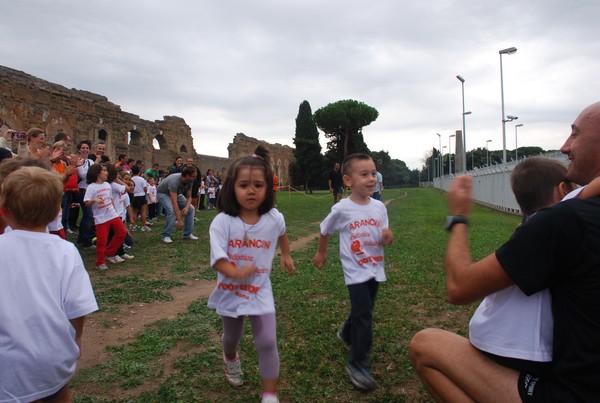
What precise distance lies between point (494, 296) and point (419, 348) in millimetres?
527

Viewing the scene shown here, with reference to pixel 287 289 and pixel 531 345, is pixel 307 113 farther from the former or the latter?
pixel 531 345

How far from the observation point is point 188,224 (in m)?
10.6

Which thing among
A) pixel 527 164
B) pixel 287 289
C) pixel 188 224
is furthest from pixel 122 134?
pixel 527 164

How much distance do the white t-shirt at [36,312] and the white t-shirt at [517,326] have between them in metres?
1.95

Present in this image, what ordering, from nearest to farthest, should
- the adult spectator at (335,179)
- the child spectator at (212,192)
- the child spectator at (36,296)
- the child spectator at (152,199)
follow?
the child spectator at (36,296), the child spectator at (152,199), the adult spectator at (335,179), the child spectator at (212,192)

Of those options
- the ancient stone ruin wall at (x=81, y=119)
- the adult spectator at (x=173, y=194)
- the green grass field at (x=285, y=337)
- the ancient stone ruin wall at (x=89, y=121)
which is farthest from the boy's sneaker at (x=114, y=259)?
the ancient stone ruin wall at (x=81, y=119)

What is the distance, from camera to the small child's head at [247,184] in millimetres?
3008

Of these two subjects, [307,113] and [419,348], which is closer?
[419,348]

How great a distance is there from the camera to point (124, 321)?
15.4 ft

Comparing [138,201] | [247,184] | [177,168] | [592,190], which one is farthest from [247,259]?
[138,201]

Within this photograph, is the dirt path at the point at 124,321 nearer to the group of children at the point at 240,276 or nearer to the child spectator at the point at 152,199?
the group of children at the point at 240,276

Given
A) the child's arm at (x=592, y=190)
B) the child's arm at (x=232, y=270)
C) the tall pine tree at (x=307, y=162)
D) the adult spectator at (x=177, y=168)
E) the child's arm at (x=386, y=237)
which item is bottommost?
the child's arm at (x=232, y=270)

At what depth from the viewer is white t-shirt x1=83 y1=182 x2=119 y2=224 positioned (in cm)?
727

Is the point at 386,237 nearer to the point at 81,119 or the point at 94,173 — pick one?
the point at 94,173
